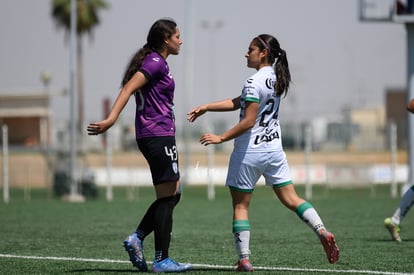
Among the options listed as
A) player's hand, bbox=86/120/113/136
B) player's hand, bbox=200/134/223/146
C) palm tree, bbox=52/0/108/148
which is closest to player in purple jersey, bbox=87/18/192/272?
player's hand, bbox=86/120/113/136

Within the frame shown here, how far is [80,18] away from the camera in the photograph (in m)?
59.6

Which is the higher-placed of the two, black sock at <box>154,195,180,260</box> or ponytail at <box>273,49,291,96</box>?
ponytail at <box>273,49,291,96</box>

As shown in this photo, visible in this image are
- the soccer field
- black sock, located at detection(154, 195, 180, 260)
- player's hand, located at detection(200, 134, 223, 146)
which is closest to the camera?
player's hand, located at detection(200, 134, 223, 146)

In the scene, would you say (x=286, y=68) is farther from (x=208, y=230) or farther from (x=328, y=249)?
(x=208, y=230)

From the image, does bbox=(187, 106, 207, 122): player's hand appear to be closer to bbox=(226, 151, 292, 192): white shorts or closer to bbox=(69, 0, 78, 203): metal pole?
bbox=(226, 151, 292, 192): white shorts

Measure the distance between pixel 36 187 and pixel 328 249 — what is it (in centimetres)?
3181

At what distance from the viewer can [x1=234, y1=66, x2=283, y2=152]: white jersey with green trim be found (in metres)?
8.17

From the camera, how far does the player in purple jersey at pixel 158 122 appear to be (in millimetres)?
8266

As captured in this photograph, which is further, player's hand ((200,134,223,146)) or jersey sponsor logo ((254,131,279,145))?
jersey sponsor logo ((254,131,279,145))

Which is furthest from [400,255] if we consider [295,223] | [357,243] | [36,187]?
[36,187]

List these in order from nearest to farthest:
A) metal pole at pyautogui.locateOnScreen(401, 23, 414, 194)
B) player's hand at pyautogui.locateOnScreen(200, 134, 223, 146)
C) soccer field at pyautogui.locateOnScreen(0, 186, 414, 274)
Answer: player's hand at pyautogui.locateOnScreen(200, 134, 223, 146) < soccer field at pyautogui.locateOnScreen(0, 186, 414, 274) < metal pole at pyautogui.locateOnScreen(401, 23, 414, 194)

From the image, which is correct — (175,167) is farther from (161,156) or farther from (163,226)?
(163,226)

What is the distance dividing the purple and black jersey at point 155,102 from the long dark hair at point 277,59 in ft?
2.75

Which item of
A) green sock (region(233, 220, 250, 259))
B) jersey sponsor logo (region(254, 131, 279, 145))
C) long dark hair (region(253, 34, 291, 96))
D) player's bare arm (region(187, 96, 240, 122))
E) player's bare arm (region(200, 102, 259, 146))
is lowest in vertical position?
green sock (region(233, 220, 250, 259))
